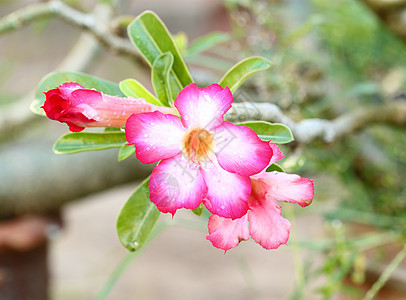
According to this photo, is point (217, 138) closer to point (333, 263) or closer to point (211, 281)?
point (333, 263)

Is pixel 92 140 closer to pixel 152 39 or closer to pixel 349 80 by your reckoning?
pixel 152 39

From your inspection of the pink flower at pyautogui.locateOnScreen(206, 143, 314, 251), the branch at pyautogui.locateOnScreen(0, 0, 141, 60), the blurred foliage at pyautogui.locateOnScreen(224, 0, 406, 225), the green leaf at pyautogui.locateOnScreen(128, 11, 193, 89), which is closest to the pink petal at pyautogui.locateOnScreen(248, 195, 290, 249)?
the pink flower at pyautogui.locateOnScreen(206, 143, 314, 251)

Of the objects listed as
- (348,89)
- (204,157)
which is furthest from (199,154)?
(348,89)

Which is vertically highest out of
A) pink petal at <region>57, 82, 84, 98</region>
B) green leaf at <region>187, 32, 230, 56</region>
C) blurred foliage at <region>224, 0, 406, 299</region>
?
pink petal at <region>57, 82, 84, 98</region>

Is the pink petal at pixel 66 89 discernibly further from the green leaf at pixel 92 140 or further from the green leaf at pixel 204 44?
the green leaf at pixel 204 44

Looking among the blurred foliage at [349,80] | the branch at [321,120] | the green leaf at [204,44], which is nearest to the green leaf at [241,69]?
the branch at [321,120]

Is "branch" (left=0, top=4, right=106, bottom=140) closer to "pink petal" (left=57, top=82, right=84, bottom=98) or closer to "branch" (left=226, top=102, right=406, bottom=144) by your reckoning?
"branch" (left=226, top=102, right=406, bottom=144)

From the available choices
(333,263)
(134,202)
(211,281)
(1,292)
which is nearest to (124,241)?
(134,202)
